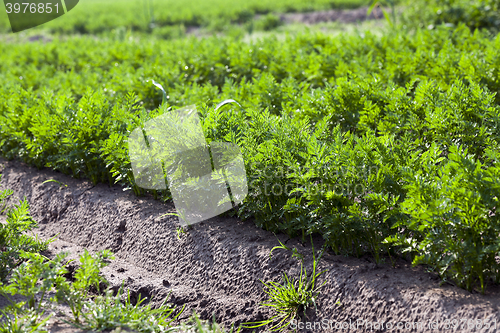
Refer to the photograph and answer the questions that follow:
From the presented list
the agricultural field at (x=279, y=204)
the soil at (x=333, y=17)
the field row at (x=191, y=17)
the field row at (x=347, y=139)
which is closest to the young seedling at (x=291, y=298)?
the agricultural field at (x=279, y=204)

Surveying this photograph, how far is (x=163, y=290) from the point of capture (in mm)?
3145

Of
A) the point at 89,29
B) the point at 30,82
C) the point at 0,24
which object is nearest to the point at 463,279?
the point at 30,82

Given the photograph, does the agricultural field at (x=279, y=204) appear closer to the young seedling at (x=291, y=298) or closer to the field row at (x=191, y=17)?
the young seedling at (x=291, y=298)

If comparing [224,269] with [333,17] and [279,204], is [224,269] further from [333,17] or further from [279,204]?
[333,17]

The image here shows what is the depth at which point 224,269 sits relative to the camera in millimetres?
3174

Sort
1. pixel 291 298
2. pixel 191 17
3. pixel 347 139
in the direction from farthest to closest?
pixel 191 17
pixel 347 139
pixel 291 298

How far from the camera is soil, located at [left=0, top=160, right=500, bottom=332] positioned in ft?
8.22

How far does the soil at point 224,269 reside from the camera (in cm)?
251

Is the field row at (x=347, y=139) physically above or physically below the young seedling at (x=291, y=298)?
above

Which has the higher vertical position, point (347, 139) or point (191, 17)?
point (191, 17)

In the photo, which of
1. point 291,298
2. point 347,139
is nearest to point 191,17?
point 347,139

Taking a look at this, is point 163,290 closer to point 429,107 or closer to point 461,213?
point 461,213

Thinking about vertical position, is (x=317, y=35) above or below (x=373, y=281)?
above

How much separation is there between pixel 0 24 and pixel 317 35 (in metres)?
25.6
